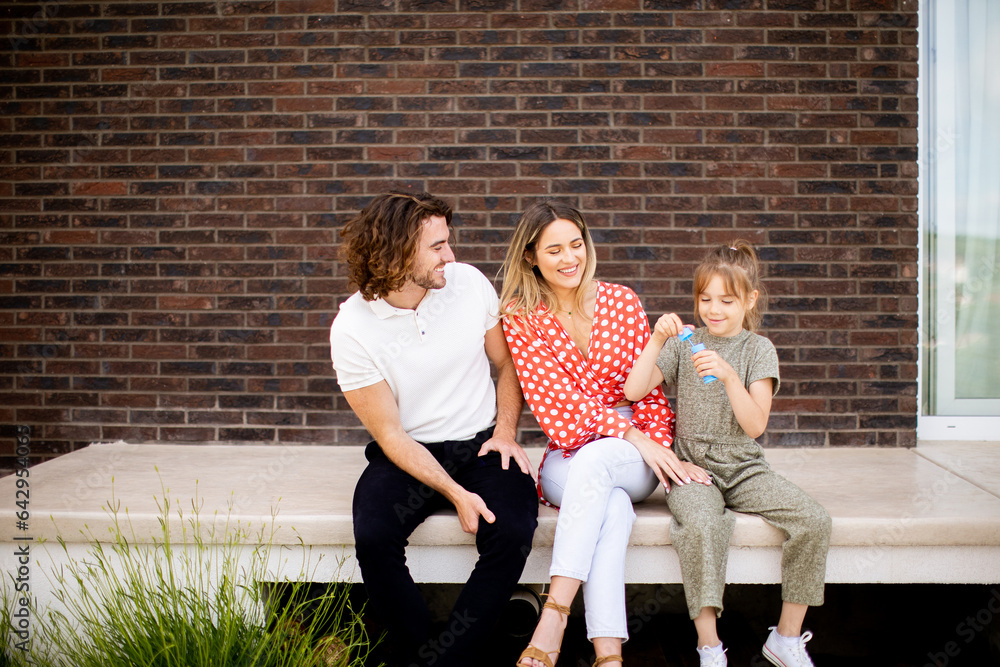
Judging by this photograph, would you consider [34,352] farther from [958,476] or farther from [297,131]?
[958,476]

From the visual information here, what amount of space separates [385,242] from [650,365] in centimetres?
96

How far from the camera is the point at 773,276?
3.51m

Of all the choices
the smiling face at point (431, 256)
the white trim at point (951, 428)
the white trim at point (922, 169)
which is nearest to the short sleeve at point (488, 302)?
the smiling face at point (431, 256)

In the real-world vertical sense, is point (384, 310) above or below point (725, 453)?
above

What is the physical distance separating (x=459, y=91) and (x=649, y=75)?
0.90m

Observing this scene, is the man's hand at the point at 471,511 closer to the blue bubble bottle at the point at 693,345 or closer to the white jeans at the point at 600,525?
the white jeans at the point at 600,525

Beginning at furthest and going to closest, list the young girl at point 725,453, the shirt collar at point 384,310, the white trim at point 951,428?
the white trim at point 951,428 < the shirt collar at point 384,310 < the young girl at point 725,453

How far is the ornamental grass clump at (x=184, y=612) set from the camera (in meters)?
2.00

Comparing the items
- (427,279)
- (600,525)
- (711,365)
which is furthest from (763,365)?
(427,279)

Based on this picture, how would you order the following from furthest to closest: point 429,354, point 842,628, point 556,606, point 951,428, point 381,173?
point 951,428 < point 381,173 < point 842,628 < point 429,354 < point 556,606

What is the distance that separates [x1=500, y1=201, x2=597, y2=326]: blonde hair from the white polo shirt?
91mm

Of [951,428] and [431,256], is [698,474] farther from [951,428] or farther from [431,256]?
[951,428]

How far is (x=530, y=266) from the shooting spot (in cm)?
268

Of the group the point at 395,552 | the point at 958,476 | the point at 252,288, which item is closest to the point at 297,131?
the point at 252,288
